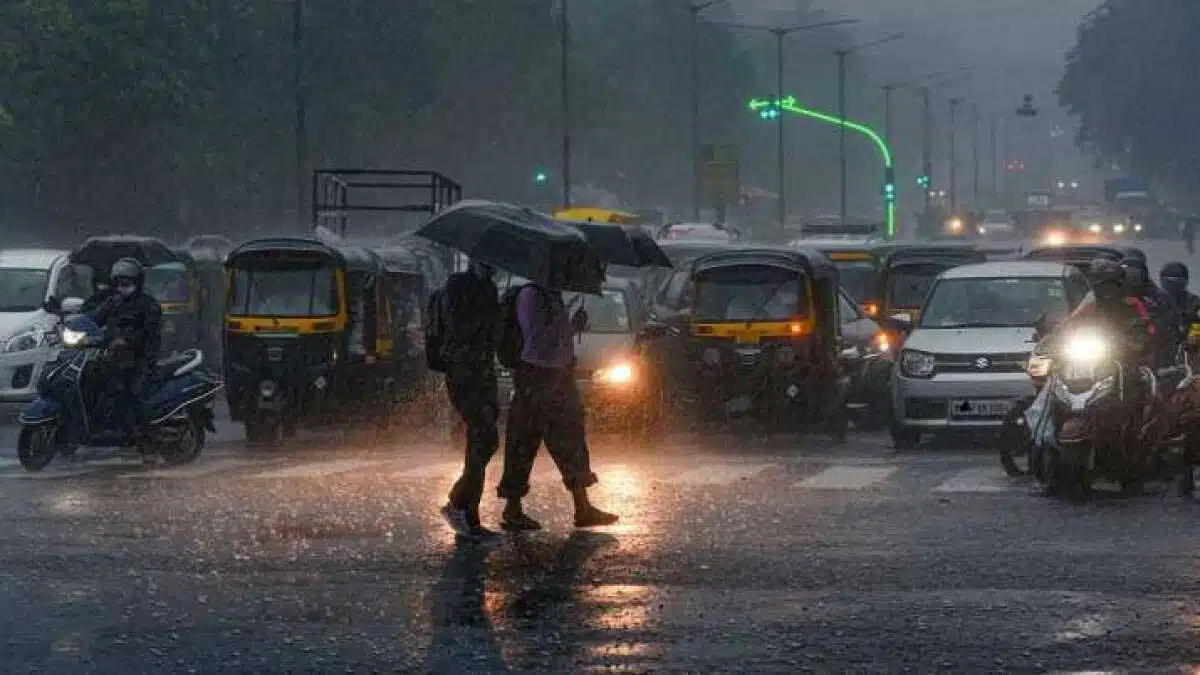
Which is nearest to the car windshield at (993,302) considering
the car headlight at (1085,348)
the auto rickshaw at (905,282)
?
the car headlight at (1085,348)

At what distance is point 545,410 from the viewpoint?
15.7 m

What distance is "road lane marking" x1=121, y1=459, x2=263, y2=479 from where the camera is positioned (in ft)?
67.3

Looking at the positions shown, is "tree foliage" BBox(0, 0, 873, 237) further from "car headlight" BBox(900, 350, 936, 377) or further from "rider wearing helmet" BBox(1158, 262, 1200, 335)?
"rider wearing helmet" BBox(1158, 262, 1200, 335)

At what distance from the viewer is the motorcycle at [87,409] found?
831 inches

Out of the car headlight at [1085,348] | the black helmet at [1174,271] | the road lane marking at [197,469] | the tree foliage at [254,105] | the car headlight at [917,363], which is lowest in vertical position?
the road lane marking at [197,469]

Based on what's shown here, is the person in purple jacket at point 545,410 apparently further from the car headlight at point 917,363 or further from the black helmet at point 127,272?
the car headlight at point 917,363

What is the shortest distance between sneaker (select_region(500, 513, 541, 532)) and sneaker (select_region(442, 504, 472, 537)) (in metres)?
0.24

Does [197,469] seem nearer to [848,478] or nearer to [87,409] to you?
[87,409]

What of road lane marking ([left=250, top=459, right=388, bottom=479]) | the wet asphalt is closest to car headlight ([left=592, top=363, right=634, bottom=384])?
road lane marking ([left=250, top=459, right=388, bottom=479])

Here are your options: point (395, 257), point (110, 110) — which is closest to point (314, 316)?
point (395, 257)

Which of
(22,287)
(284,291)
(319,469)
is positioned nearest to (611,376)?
(284,291)

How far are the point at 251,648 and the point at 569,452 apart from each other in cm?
501

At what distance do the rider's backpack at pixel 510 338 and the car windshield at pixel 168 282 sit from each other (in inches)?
828

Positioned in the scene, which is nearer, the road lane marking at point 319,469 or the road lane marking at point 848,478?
the road lane marking at point 848,478
